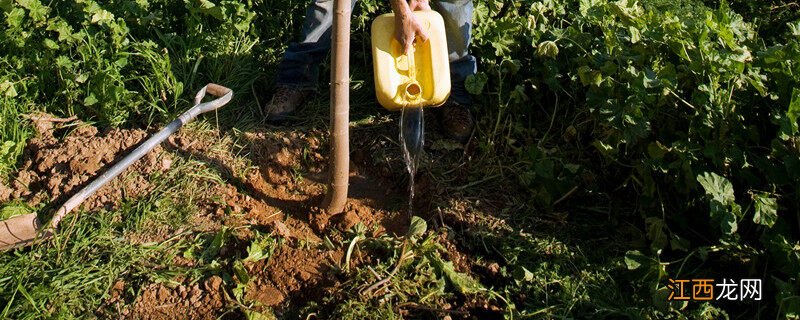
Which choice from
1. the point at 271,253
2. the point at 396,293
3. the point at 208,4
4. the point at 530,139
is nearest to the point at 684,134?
Result: the point at 530,139

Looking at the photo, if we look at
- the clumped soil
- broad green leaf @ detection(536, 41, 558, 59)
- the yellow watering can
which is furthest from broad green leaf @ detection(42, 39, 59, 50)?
broad green leaf @ detection(536, 41, 558, 59)

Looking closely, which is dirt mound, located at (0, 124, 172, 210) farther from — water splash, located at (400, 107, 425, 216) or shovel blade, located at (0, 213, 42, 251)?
water splash, located at (400, 107, 425, 216)

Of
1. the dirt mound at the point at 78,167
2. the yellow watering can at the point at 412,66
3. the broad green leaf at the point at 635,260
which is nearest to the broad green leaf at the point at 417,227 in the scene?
the yellow watering can at the point at 412,66

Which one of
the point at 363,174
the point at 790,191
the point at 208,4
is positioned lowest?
the point at 363,174

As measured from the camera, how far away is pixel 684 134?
275 cm

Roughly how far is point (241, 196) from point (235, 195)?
0.02 m

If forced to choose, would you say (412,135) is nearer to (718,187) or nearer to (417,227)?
(417,227)

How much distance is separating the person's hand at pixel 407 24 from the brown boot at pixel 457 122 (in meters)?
0.47

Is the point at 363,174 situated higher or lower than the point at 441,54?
lower

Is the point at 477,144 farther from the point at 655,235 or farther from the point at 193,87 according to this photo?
the point at 193,87

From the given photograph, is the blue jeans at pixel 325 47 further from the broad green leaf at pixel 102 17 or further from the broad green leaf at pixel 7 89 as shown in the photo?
the broad green leaf at pixel 7 89

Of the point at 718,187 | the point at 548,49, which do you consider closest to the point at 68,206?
the point at 548,49

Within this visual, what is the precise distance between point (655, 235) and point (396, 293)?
0.87 metres

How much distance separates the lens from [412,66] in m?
2.93
